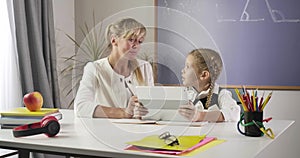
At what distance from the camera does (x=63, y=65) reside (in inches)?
145

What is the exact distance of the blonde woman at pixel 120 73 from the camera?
143cm

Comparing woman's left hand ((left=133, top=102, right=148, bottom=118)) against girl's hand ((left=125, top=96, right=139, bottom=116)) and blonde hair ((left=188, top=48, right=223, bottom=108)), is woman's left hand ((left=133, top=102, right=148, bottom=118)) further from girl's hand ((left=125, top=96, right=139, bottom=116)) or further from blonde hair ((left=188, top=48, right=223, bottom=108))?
blonde hair ((left=188, top=48, right=223, bottom=108))

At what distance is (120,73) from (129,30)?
15 cm

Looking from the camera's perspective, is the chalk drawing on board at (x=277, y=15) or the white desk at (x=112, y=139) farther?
the chalk drawing on board at (x=277, y=15)

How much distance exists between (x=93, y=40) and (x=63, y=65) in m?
2.11

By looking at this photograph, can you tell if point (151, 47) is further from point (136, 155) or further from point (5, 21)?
point (5, 21)

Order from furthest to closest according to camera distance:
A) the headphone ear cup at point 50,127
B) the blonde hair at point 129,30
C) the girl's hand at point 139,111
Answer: the girl's hand at point 139,111, the headphone ear cup at point 50,127, the blonde hair at point 129,30

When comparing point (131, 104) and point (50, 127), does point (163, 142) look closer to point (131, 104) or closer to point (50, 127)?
point (131, 104)

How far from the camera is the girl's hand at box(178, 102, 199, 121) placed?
1541 millimetres

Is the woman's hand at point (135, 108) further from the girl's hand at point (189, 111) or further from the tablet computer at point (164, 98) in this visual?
the girl's hand at point (189, 111)

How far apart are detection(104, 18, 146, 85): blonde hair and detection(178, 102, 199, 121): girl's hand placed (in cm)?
18

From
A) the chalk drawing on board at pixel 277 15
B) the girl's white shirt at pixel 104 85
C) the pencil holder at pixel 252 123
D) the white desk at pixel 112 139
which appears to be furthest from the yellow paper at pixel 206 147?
the chalk drawing on board at pixel 277 15

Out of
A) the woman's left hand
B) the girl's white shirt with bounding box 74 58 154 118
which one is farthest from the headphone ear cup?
the woman's left hand

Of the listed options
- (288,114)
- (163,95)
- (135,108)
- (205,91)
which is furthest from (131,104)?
(288,114)
